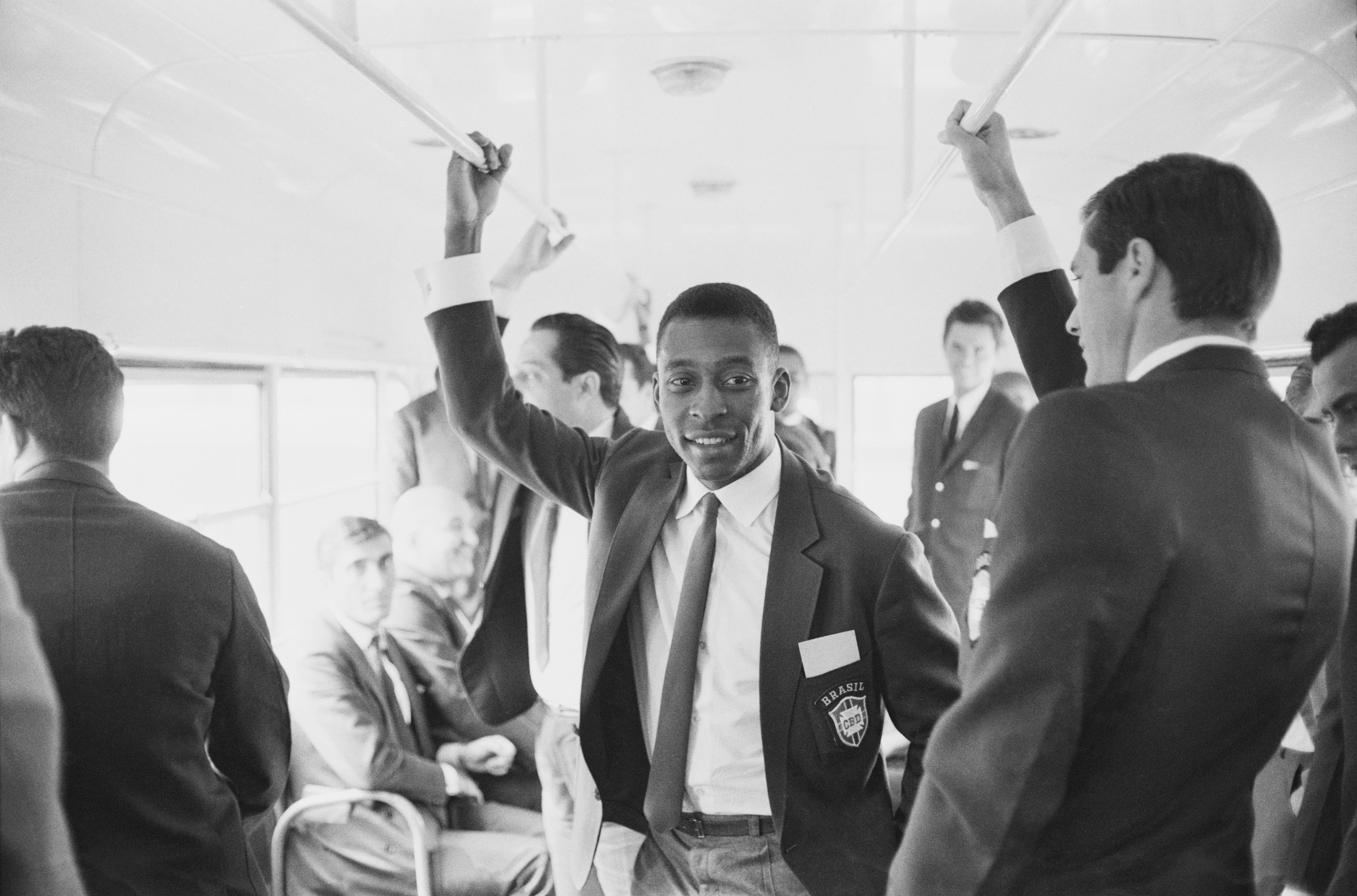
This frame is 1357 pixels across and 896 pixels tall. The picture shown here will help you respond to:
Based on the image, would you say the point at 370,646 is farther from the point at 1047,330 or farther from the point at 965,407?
the point at 965,407

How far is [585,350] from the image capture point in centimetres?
317

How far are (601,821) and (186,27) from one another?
2598mm

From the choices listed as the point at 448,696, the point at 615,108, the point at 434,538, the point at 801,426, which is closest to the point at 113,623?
the point at 448,696

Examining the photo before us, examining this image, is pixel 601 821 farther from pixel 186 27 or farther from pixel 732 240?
pixel 732 240

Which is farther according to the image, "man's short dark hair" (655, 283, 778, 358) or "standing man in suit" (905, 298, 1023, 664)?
"standing man in suit" (905, 298, 1023, 664)

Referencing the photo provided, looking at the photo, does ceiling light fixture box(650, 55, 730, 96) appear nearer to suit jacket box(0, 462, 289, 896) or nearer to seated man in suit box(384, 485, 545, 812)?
seated man in suit box(384, 485, 545, 812)

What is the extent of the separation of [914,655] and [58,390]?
1.48m

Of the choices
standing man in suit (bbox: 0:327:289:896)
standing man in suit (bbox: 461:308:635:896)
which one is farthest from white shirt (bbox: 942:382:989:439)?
standing man in suit (bbox: 0:327:289:896)

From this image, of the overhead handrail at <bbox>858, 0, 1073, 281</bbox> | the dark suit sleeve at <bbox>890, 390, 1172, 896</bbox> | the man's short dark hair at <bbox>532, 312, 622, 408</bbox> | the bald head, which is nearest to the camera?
the dark suit sleeve at <bbox>890, 390, 1172, 896</bbox>

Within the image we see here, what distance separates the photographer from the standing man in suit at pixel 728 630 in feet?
5.92

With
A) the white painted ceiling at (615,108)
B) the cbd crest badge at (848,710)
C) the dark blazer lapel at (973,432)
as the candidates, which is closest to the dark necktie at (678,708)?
the cbd crest badge at (848,710)

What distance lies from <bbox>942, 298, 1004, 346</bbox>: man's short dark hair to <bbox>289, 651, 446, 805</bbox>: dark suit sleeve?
3.13 m

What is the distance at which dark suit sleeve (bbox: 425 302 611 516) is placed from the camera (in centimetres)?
204

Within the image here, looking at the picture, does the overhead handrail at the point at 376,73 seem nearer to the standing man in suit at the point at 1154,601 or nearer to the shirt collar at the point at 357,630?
the standing man in suit at the point at 1154,601
